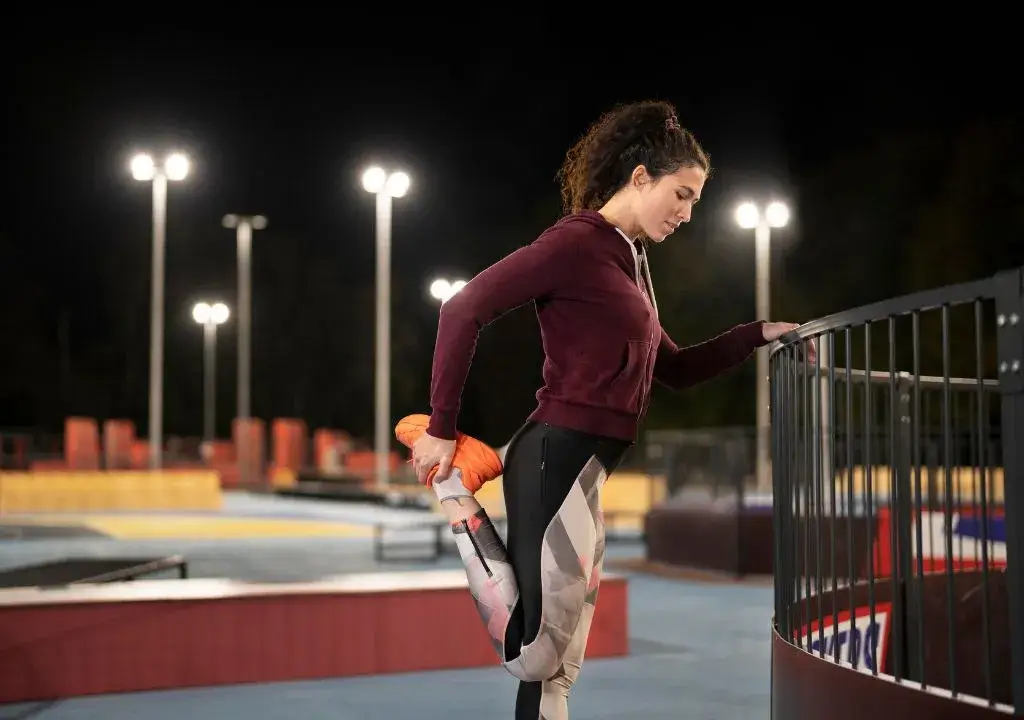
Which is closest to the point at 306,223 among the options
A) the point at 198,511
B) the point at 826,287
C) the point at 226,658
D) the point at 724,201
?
the point at 724,201

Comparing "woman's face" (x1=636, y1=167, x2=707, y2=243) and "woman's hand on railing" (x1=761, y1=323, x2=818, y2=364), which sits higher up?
"woman's face" (x1=636, y1=167, x2=707, y2=243)

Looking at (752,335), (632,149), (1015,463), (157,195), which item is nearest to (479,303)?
(632,149)

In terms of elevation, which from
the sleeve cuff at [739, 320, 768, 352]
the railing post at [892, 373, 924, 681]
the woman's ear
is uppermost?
the woman's ear

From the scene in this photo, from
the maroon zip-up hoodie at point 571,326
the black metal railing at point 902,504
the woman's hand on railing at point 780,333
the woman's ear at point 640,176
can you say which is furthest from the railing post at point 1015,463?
the woman's hand on railing at point 780,333

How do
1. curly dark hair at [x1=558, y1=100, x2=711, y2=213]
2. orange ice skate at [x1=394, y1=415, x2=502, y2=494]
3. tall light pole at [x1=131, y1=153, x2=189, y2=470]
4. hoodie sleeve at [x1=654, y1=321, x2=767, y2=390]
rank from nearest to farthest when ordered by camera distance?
orange ice skate at [x1=394, y1=415, x2=502, y2=494], curly dark hair at [x1=558, y1=100, x2=711, y2=213], hoodie sleeve at [x1=654, y1=321, x2=767, y2=390], tall light pole at [x1=131, y1=153, x2=189, y2=470]

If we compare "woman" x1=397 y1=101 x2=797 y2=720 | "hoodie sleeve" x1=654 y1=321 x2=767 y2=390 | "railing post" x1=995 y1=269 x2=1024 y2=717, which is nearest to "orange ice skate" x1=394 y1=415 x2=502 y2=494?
"woman" x1=397 y1=101 x2=797 y2=720

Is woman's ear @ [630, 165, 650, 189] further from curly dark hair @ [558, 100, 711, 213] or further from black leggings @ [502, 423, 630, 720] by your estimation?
black leggings @ [502, 423, 630, 720]

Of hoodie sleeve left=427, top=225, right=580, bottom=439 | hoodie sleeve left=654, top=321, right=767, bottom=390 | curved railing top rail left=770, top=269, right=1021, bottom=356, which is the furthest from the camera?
hoodie sleeve left=654, top=321, right=767, bottom=390

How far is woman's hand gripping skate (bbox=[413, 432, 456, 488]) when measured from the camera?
330 cm

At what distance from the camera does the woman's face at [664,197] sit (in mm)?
3508

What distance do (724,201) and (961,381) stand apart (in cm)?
4710

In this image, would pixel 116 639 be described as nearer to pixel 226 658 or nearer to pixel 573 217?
pixel 226 658

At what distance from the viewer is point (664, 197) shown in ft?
11.5

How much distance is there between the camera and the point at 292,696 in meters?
6.61
